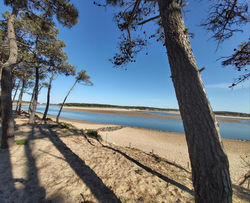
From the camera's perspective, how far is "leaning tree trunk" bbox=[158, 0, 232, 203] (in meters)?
1.19

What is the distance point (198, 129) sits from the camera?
48.7 inches

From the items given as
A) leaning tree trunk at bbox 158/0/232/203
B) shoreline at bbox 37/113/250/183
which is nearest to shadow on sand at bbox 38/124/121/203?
leaning tree trunk at bbox 158/0/232/203

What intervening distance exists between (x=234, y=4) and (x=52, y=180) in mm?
5421

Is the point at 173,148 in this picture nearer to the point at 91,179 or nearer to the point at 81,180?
the point at 91,179

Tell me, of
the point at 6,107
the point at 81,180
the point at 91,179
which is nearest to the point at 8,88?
the point at 6,107

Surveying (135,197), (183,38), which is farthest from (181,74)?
(135,197)

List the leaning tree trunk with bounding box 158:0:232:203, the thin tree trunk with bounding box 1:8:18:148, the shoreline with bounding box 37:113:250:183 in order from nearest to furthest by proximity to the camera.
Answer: the leaning tree trunk with bounding box 158:0:232:203, the thin tree trunk with bounding box 1:8:18:148, the shoreline with bounding box 37:113:250:183

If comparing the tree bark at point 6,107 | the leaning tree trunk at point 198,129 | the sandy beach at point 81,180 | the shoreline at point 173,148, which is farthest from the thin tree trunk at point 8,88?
the leaning tree trunk at point 198,129

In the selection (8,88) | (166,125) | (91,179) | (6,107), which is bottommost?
(166,125)

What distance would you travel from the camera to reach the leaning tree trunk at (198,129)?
1.19m

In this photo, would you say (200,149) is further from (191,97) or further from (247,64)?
(247,64)

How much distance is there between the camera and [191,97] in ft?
4.26

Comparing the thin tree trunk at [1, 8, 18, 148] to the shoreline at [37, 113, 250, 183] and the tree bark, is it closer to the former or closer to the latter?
the tree bark

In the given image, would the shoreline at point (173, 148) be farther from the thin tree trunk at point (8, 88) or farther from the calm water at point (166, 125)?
the calm water at point (166, 125)
